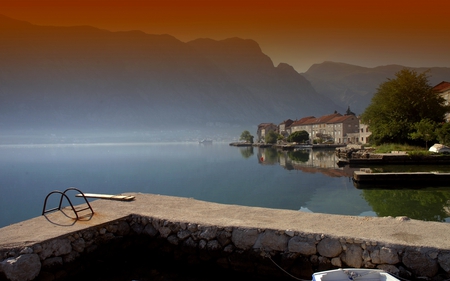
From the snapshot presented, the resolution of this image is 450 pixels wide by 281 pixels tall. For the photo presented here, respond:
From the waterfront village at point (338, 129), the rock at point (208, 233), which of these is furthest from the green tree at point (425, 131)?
the waterfront village at point (338, 129)

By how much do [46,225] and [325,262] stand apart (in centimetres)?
671

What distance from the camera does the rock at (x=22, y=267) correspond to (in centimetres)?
697

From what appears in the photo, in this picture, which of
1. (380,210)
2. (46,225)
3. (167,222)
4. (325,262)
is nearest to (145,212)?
(167,222)

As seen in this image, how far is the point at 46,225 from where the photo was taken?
344 inches

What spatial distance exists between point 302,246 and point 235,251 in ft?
5.21

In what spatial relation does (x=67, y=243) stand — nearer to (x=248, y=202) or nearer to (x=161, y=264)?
(x=161, y=264)

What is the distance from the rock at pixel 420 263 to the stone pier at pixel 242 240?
17mm

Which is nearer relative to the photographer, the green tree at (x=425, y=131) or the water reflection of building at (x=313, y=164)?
the water reflection of building at (x=313, y=164)

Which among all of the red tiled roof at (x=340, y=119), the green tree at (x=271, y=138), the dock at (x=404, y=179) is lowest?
the dock at (x=404, y=179)

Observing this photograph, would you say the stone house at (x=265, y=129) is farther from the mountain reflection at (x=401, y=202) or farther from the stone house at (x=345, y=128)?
the mountain reflection at (x=401, y=202)

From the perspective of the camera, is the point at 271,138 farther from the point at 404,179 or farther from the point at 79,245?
the point at 79,245

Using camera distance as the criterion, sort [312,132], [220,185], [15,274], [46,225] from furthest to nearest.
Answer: [312,132] < [220,185] < [46,225] < [15,274]

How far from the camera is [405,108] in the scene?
54156mm

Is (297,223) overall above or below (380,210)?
above
